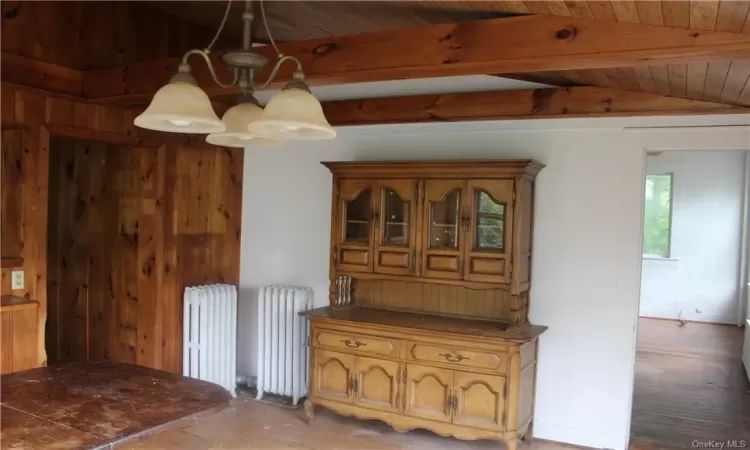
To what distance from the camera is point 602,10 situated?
218 centimetres

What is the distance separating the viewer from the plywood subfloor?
13.0ft

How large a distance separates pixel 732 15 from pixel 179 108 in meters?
1.81

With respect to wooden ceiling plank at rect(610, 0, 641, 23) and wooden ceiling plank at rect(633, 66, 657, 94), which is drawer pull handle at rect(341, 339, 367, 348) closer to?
wooden ceiling plank at rect(633, 66, 657, 94)

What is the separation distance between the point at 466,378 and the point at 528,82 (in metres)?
1.92

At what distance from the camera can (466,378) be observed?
3562mm

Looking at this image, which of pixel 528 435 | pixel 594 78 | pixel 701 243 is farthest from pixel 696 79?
pixel 701 243

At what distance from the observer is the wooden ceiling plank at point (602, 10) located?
2.13 m

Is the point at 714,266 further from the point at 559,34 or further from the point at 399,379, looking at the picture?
the point at 559,34

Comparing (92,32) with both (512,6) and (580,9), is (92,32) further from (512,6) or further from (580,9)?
(580,9)

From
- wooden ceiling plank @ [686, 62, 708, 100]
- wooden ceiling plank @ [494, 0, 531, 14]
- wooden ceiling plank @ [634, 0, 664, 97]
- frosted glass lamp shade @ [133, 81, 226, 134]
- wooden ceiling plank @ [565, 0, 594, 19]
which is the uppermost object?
wooden ceiling plank @ [494, 0, 531, 14]

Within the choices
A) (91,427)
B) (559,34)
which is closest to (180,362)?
(91,427)

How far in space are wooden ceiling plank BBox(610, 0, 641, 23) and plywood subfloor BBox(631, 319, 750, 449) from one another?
2.75 meters

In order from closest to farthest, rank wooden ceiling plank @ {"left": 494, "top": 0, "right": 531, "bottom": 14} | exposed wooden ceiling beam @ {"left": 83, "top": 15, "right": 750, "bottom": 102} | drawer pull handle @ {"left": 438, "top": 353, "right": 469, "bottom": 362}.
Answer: exposed wooden ceiling beam @ {"left": 83, "top": 15, "right": 750, "bottom": 102} → wooden ceiling plank @ {"left": 494, "top": 0, "right": 531, "bottom": 14} → drawer pull handle @ {"left": 438, "top": 353, "right": 469, "bottom": 362}
